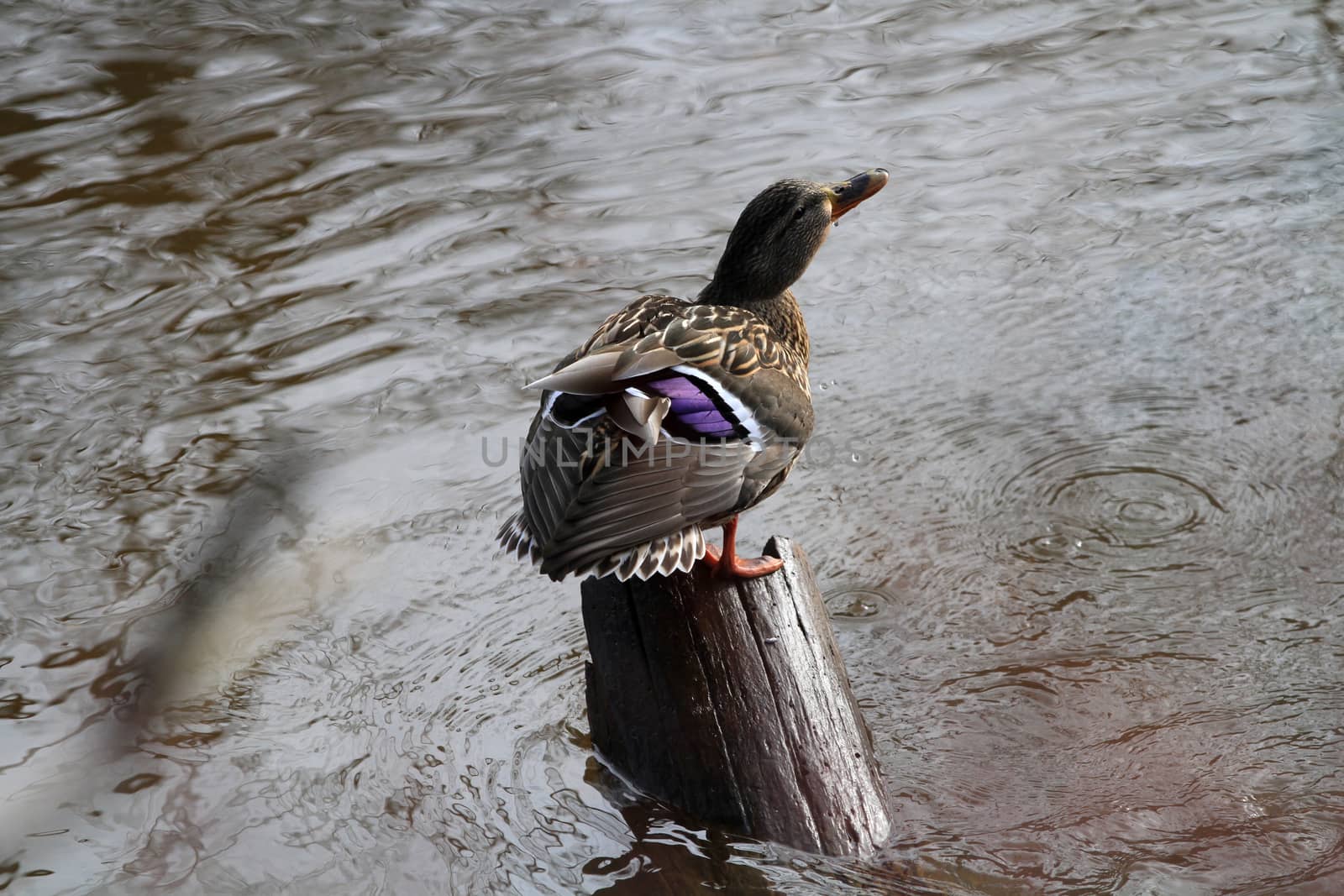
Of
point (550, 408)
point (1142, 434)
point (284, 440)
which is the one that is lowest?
point (1142, 434)

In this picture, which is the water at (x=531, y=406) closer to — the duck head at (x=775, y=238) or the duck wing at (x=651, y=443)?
the duck wing at (x=651, y=443)

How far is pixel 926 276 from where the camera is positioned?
718cm

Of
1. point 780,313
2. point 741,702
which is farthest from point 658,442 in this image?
point 780,313

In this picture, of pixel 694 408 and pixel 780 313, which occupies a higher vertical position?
pixel 694 408

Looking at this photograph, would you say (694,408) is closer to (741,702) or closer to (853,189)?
(741,702)

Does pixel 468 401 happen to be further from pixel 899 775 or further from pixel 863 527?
pixel 899 775

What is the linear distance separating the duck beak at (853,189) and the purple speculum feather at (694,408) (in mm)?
1103

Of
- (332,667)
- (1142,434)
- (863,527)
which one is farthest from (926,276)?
(332,667)

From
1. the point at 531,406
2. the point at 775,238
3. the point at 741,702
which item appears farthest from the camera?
the point at 531,406

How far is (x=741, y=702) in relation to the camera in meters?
3.67

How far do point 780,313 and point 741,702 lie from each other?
4.57 feet

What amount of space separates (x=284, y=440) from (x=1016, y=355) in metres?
3.31

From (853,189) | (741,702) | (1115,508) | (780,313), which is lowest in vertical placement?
(1115,508)

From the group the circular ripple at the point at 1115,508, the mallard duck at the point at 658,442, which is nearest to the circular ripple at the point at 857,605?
the circular ripple at the point at 1115,508
